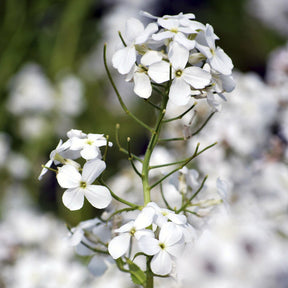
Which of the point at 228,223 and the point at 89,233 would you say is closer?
the point at 89,233

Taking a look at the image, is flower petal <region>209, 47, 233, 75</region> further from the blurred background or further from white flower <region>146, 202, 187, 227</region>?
the blurred background

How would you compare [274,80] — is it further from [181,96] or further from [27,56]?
[27,56]

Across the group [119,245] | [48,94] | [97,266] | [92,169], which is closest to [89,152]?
[92,169]

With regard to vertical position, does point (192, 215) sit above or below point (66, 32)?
above

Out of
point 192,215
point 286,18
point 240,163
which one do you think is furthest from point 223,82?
point 286,18

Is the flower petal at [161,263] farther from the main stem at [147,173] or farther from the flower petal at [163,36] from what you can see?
the flower petal at [163,36]

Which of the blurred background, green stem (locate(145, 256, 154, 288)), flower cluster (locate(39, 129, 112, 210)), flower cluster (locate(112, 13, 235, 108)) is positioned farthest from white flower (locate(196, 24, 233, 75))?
the blurred background

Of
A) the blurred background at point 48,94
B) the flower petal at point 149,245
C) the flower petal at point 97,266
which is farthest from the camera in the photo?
the blurred background at point 48,94

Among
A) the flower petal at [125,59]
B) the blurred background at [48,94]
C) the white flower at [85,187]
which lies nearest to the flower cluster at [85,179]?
the white flower at [85,187]
